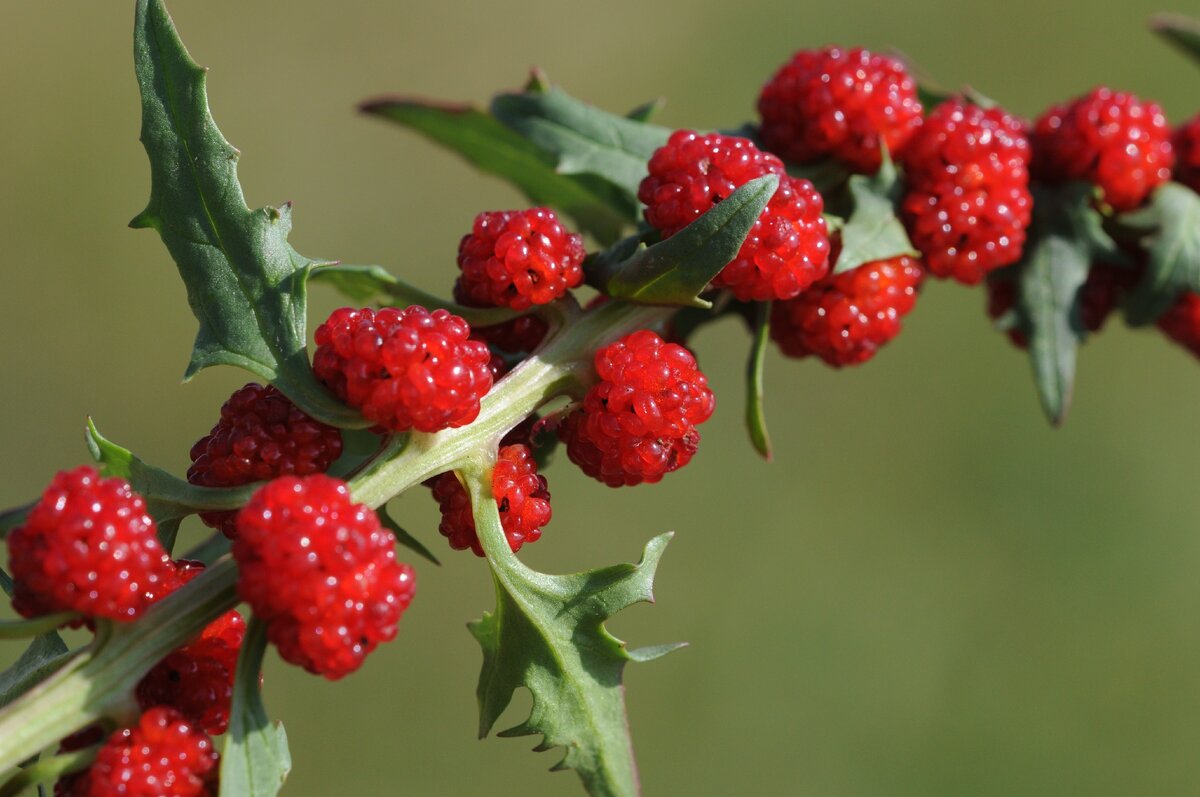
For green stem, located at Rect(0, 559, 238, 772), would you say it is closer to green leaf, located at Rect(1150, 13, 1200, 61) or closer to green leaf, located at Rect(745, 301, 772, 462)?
green leaf, located at Rect(745, 301, 772, 462)

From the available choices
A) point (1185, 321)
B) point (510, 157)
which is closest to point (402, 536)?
point (510, 157)

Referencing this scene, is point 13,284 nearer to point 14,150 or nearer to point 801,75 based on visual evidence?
point 14,150

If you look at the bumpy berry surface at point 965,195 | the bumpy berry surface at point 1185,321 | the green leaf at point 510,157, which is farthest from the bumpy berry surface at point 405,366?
the bumpy berry surface at point 1185,321

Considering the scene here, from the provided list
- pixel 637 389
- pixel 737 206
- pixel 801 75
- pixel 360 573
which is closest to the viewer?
pixel 360 573

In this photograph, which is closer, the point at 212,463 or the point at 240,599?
the point at 240,599

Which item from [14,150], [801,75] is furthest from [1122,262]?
[14,150]

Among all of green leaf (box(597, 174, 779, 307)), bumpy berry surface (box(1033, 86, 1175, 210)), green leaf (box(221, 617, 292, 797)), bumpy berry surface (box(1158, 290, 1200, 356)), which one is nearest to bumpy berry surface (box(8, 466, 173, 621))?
green leaf (box(221, 617, 292, 797))

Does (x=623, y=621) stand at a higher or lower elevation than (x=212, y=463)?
lower

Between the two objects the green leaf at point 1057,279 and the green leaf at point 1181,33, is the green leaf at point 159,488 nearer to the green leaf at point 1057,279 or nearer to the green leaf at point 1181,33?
the green leaf at point 1057,279
